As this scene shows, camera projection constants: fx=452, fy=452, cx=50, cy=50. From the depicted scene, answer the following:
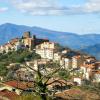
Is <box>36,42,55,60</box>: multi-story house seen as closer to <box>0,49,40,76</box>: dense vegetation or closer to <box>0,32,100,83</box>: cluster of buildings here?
<box>0,32,100,83</box>: cluster of buildings

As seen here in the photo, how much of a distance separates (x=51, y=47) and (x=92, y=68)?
63.9 feet

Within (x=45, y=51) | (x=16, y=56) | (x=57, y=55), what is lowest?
(x=57, y=55)

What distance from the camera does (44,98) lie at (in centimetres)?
589

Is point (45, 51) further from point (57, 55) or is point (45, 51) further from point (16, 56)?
point (16, 56)

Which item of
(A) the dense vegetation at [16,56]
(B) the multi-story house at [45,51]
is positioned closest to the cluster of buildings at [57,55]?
(B) the multi-story house at [45,51]

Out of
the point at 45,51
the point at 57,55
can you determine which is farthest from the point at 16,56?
the point at 57,55

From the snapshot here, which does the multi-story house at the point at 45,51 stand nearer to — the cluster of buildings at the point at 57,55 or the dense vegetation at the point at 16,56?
the cluster of buildings at the point at 57,55

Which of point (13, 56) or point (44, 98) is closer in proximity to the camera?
point (44, 98)

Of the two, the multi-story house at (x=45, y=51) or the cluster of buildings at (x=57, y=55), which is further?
A: the multi-story house at (x=45, y=51)

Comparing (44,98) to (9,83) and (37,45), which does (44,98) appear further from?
(37,45)

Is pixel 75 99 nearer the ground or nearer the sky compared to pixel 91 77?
nearer the sky

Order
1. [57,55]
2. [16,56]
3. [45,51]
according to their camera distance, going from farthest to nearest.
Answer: [57,55] < [45,51] < [16,56]

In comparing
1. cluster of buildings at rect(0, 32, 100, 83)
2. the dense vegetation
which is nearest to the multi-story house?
cluster of buildings at rect(0, 32, 100, 83)

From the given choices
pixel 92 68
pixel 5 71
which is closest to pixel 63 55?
pixel 92 68
